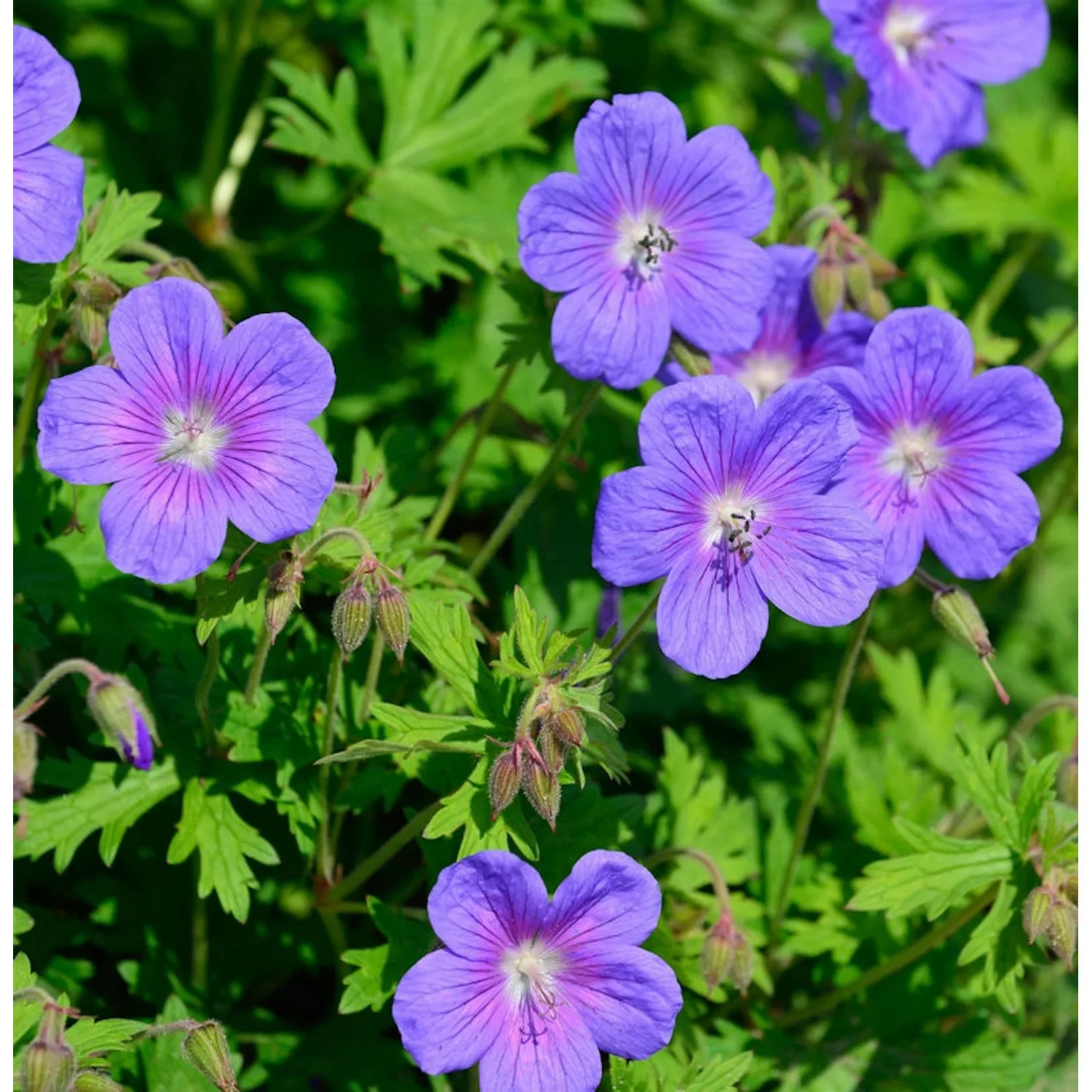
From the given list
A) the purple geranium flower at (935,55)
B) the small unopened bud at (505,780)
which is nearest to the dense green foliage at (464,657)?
the small unopened bud at (505,780)

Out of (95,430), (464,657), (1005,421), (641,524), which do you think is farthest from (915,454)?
(95,430)

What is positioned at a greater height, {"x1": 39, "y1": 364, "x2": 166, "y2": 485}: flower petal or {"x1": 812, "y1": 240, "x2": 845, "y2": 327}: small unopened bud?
{"x1": 812, "y1": 240, "x2": 845, "y2": 327}: small unopened bud

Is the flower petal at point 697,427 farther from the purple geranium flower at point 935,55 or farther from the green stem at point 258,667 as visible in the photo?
the purple geranium flower at point 935,55

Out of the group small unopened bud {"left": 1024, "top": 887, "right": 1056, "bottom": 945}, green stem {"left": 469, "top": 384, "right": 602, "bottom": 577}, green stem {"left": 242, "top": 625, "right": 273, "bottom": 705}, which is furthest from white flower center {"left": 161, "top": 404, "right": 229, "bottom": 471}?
small unopened bud {"left": 1024, "top": 887, "right": 1056, "bottom": 945}

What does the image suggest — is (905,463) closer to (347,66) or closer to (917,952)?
(917,952)

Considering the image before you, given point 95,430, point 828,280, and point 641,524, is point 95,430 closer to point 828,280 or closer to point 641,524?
point 641,524

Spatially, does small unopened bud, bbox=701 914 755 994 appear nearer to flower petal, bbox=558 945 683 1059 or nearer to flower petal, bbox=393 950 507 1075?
flower petal, bbox=558 945 683 1059
